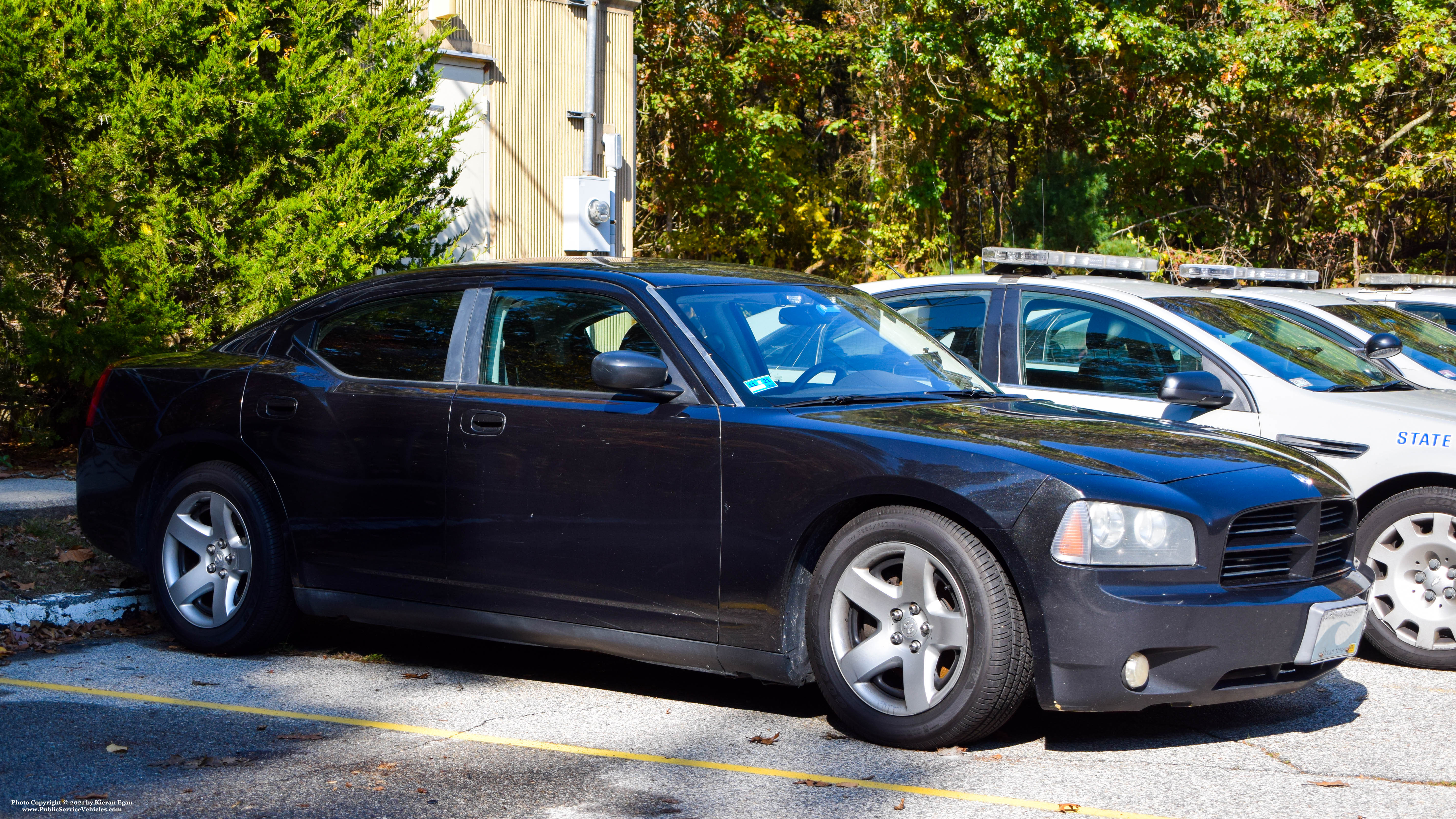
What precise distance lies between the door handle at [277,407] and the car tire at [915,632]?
2.47 metres

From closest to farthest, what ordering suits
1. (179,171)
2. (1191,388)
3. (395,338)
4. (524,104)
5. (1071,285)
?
(395,338)
(1191,388)
(1071,285)
(179,171)
(524,104)

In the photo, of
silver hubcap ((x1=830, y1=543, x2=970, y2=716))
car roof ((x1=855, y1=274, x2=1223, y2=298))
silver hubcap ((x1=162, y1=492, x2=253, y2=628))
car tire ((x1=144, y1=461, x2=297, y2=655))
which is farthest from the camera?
car roof ((x1=855, y1=274, x2=1223, y2=298))

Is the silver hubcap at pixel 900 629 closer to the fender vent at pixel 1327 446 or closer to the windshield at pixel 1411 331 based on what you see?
the fender vent at pixel 1327 446

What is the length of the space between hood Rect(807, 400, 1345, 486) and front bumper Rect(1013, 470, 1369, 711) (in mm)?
120

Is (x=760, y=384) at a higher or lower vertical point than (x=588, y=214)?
lower

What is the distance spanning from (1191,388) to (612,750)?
123 inches

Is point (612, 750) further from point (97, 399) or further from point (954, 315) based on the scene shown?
point (954, 315)

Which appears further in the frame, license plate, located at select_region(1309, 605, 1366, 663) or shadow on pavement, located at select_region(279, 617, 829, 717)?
shadow on pavement, located at select_region(279, 617, 829, 717)

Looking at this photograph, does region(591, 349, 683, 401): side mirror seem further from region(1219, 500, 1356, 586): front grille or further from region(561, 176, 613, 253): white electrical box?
region(561, 176, 613, 253): white electrical box

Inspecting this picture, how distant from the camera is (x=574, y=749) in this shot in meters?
4.64

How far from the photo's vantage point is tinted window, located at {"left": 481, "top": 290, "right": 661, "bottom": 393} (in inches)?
212

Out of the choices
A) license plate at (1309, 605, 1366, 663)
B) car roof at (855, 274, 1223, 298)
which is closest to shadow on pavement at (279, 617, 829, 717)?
license plate at (1309, 605, 1366, 663)

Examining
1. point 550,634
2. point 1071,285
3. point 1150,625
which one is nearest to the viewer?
point 1150,625

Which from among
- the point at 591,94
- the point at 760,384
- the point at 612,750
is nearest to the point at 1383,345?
the point at 760,384
